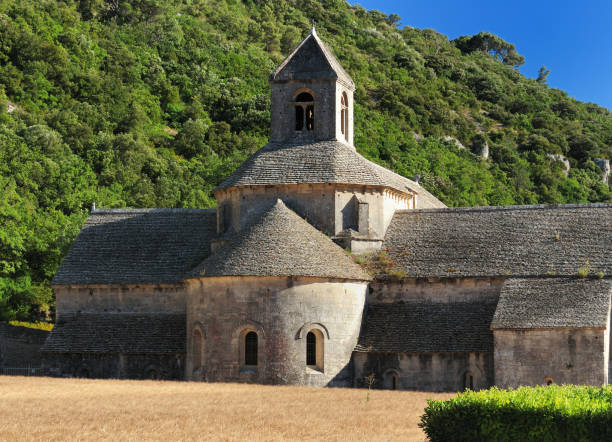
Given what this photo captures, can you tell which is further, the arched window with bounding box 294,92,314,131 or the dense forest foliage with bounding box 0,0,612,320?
the dense forest foliage with bounding box 0,0,612,320

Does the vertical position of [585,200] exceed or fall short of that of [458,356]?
it exceeds it

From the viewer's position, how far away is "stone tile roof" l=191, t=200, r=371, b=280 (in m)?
41.3

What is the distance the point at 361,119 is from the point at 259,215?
Answer: 61640 millimetres

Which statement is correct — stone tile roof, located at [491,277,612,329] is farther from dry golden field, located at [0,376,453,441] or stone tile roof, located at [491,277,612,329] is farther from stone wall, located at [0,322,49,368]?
stone wall, located at [0,322,49,368]

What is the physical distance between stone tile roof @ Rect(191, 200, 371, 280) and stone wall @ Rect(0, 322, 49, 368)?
42.2 feet

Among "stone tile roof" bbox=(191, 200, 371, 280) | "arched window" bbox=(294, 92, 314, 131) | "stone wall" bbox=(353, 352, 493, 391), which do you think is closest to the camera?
"stone tile roof" bbox=(191, 200, 371, 280)

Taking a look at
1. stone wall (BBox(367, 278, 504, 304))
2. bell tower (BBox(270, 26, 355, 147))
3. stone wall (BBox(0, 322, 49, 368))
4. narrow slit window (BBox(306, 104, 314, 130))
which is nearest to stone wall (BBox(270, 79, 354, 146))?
bell tower (BBox(270, 26, 355, 147))

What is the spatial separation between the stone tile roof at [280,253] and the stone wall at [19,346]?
12.8 meters

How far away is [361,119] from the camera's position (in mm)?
105938

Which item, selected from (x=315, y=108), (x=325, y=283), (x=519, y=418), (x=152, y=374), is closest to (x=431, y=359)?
(x=325, y=283)

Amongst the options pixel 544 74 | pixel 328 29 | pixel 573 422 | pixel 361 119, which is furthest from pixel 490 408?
pixel 544 74

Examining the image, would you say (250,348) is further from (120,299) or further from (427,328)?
(120,299)

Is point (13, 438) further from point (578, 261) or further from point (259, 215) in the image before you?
point (578, 261)

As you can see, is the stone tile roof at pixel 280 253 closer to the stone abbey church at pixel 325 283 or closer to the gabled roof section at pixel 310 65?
the stone abbey church at pixel 325 283
